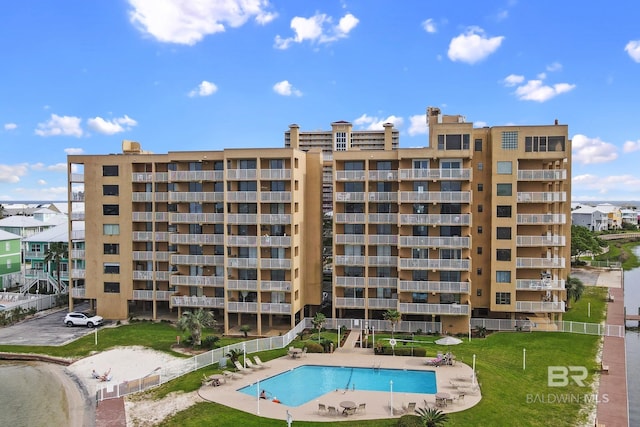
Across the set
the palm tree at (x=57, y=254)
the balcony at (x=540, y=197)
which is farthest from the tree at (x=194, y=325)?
the balcony at (x=540, y=197)

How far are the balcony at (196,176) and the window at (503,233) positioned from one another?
2689 cm

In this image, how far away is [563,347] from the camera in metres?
40.7

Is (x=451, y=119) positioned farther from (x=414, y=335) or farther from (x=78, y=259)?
(x=78, y=259)

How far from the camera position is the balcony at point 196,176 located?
48.0 meters

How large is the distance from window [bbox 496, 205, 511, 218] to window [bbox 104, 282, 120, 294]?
38.9 m

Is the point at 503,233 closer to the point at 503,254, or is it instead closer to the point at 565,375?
the point at 503,254

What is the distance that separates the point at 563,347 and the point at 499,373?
985 cm

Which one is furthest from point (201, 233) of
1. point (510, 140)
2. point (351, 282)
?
point (510, 140)

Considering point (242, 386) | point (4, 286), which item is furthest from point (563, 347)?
point (4, 286)

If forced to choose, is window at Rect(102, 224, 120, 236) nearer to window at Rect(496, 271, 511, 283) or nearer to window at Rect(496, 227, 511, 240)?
window at Rect(496, 227, 511, 240)

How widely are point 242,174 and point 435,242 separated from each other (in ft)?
62.8

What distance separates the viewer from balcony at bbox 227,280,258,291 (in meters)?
45.8

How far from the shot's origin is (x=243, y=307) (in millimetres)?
45938

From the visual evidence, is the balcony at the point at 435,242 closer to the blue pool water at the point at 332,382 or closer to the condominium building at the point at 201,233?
the condominium building at the point at 201,233
